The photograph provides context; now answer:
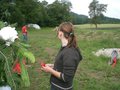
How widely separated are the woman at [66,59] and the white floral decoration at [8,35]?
111 cm

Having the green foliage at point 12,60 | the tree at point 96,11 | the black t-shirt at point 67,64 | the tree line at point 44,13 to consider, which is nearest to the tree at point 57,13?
the tree line at point 44,13

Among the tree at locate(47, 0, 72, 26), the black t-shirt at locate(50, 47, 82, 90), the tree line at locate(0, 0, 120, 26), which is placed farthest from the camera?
the tree at locate(47, 0, 72, 26)

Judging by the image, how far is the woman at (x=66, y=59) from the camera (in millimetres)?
3867

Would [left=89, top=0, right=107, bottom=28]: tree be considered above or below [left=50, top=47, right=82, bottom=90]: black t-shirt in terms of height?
below

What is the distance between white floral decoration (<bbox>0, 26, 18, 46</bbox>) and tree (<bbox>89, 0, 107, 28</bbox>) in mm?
66830

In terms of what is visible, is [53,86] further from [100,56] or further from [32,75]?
[100,56]

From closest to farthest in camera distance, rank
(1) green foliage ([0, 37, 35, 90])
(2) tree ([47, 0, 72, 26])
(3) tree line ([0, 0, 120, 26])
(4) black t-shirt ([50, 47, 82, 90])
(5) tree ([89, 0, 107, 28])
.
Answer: (1) green foliage ([0, 37, 35, 90]) → (4) black t-shirt ([50, 47, 82, 90]) → (3) tree line ([0, 0, 120, 26]) → (2) tree ([47, 0, 72, 26]) → (5) tree ([89, 0, 107, 28])

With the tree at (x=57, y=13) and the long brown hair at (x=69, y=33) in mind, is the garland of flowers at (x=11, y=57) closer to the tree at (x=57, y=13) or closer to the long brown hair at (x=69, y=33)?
the long brown hair at (x=69, y=33)

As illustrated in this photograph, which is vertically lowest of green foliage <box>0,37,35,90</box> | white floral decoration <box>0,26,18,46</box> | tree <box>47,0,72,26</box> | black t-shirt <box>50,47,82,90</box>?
tree <box>47,0,72,26</box>

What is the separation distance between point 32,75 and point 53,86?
5257 millimetres

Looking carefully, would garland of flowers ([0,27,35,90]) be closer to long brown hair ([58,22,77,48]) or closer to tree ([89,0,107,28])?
long brown hair ([58,22,77,48])

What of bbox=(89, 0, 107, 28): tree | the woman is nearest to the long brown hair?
the woman

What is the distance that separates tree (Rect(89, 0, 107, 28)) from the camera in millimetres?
70250

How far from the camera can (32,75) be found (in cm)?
938
